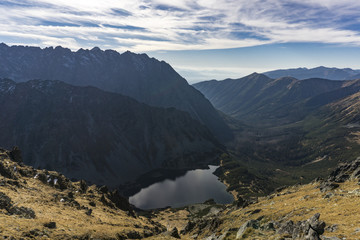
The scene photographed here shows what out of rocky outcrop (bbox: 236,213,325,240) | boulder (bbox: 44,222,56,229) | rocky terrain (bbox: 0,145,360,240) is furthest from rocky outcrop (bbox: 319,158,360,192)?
boulder (bbox: 44,222,56,229)

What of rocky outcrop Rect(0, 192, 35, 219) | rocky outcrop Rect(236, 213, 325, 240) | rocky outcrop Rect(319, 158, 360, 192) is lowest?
rocky outcrop Rect(0, 192, 35, 219)

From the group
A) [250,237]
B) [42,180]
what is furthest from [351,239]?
[42,180]

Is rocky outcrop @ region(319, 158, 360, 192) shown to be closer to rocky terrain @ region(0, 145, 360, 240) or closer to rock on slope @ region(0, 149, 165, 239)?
rocky terrain @ region(0, 145, 360, 240)

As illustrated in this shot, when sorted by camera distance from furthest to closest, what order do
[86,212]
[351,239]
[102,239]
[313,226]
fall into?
[86,212] < [102,239] < [313,226] < [351,239]

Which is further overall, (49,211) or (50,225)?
(49,211)

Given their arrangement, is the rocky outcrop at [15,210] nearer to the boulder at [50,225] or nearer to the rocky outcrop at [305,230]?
the boulder at [50,225]

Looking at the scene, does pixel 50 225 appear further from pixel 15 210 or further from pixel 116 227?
pixel 116 227

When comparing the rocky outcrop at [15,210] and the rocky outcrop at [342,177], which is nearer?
the rocky outcrop at [15,210]

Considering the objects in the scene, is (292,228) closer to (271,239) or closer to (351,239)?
(271,239)

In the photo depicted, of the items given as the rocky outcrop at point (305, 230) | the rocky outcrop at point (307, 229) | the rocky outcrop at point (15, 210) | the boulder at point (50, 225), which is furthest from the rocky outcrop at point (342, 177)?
the rocky outcrop at point (15, 210)

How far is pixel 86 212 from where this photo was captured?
60938 millimetres

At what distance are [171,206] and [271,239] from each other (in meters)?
174

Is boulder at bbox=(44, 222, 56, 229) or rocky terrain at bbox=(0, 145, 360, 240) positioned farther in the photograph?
boulder at bbox=(44, 222, 56, 229)

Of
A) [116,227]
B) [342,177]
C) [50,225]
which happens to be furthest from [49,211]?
[342,177]
